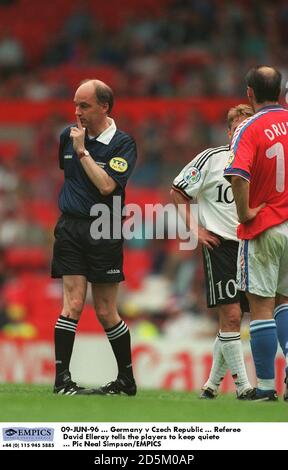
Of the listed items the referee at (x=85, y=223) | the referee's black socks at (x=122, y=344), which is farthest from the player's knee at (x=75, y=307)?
the referee's black socks at (x=122, y=344)

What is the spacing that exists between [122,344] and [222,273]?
870 millimetres

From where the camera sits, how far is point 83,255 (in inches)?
346

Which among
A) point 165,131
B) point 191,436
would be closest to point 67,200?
point 191,436

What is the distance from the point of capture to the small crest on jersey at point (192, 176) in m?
8.91

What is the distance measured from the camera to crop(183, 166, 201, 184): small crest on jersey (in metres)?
8.91

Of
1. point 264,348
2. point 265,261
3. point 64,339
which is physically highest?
point 265,261

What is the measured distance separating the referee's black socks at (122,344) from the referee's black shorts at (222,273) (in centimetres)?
63

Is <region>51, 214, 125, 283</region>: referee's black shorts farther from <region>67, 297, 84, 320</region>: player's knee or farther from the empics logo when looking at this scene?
the empics logo

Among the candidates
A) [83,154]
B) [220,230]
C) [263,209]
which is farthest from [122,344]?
[263,209]

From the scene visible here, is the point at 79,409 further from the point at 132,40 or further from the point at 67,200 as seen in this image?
the point at 132,40

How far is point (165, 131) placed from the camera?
1906 centimetres

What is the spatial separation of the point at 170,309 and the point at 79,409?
28.2ft

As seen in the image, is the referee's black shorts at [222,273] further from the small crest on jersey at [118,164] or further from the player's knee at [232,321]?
the small crest on jersey at [118,164]

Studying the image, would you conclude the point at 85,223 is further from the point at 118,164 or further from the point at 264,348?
the point at 264,348
